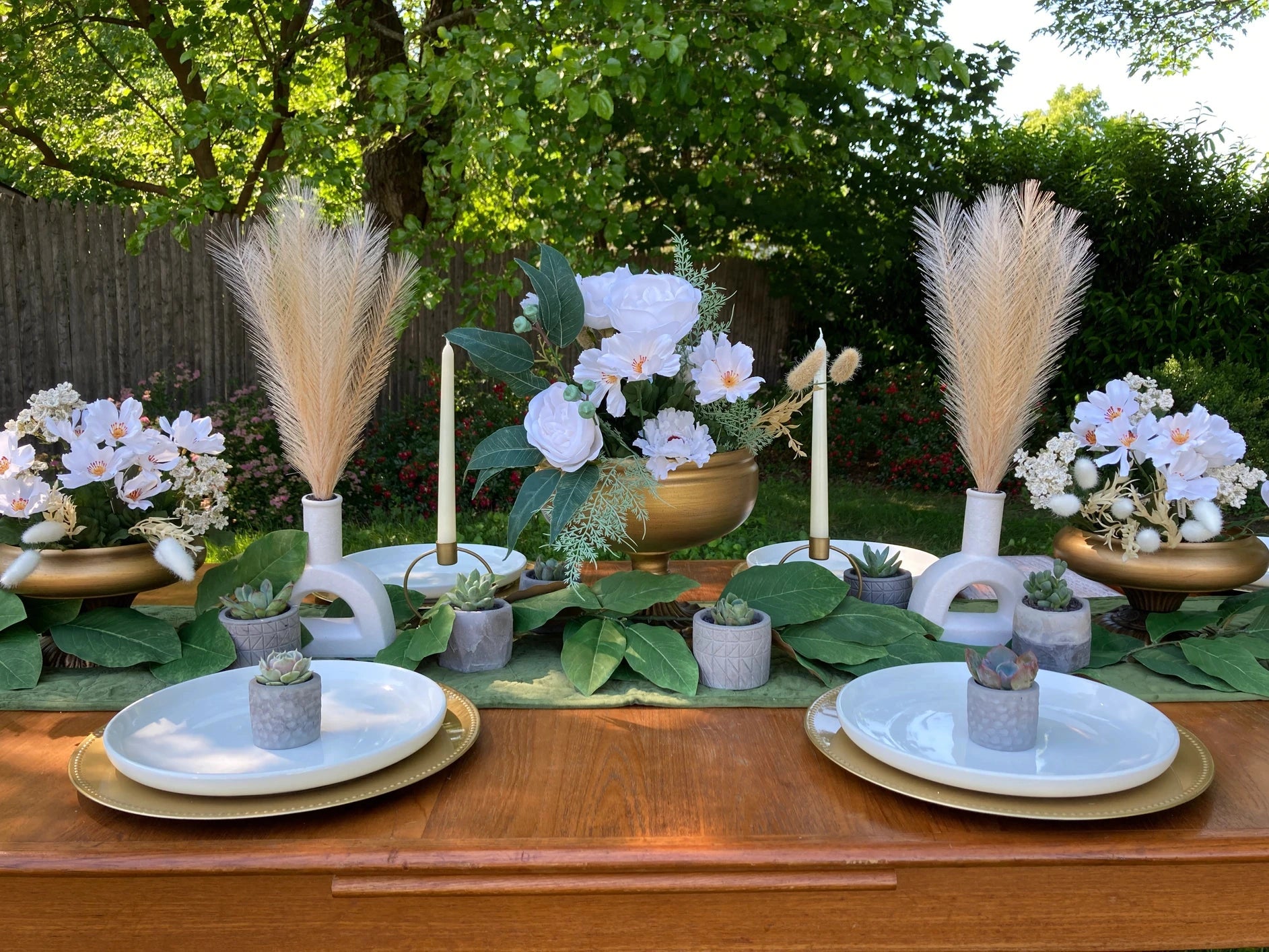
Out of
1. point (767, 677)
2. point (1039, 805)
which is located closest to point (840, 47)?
point (767, 677)

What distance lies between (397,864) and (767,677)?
0.54 metres

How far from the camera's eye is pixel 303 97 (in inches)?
313

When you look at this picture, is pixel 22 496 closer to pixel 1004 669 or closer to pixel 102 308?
pixel 1004 669

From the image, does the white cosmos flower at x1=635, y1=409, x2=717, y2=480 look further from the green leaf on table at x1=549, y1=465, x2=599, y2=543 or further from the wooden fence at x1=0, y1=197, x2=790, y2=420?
the wooden fence at x1=0, y1=197, x2=790, y2=420

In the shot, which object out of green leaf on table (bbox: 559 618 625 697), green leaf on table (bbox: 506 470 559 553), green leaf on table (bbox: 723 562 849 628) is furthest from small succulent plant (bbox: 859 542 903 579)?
green leaf on table (bbox: 506 470 559 553)

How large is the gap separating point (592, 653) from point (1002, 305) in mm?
671

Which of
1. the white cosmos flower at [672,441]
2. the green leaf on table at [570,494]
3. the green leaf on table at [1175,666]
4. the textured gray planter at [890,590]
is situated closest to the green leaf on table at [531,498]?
the green leaf on table at [570,494]

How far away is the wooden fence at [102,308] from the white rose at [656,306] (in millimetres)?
4254

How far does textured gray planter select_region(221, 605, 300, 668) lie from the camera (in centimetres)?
120

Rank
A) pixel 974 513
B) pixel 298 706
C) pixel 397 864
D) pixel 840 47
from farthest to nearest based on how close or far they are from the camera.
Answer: pixel 840 47 < pixel 974 513 < pixel 298 706 < pixel 397 864

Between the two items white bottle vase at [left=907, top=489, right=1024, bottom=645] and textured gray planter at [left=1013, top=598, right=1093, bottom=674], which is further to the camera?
white bottle vase at [left=907, top=489, right=1024, bottom=645]

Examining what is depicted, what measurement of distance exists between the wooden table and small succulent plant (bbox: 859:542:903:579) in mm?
565

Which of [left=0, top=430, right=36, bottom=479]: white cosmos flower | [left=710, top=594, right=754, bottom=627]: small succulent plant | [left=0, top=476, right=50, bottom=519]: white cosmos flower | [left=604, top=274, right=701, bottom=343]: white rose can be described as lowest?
[left=710, top=594, right=754, bottom=627]: small succulent plant

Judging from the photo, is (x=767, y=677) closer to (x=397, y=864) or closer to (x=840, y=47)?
(x=397, y=864)
